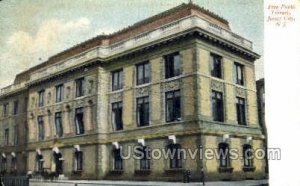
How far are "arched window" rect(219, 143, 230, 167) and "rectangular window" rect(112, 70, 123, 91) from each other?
4.53ft

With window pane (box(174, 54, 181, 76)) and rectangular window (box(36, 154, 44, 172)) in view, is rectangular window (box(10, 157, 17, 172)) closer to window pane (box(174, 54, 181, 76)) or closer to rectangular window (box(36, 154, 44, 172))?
rectangular window (box(36, 154, 44, 172))

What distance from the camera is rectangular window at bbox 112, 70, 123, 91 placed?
4797 mm

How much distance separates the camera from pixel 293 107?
377 centimetres

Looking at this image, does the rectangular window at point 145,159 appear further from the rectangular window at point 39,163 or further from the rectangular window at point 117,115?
the rectangular window at point 39,163

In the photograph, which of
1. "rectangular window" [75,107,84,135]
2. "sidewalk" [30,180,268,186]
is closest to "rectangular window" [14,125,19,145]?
"sidewalk" [30,180,268,186]

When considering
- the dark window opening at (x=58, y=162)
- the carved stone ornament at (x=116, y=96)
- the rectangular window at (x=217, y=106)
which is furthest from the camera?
the dark window opening at (x=58, y=162)

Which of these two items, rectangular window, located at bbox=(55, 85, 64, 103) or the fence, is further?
rectangular window, located at bbox=(55, 85, 64, 103)

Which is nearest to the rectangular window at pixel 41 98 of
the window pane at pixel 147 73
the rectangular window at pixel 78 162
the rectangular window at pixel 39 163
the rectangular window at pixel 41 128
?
the rectangular window at pixel 41 128

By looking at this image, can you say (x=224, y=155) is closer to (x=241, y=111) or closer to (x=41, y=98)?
(x=241, y=111)

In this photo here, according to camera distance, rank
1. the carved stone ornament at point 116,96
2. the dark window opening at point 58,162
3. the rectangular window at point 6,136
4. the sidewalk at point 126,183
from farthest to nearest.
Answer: the dark window opening at point 58,162 < the rectangular window at point 6,136 < the carved stone ornament at point 116,96 < the sidewalk at point 126,183

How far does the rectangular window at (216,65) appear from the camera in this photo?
14.3 feet

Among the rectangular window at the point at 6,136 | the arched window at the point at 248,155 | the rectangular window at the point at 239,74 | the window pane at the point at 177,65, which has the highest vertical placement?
the window pane at the point at 177,65

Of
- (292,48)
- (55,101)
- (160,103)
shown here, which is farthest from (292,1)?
(55,101)

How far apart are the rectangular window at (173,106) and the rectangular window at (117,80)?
56 cm
